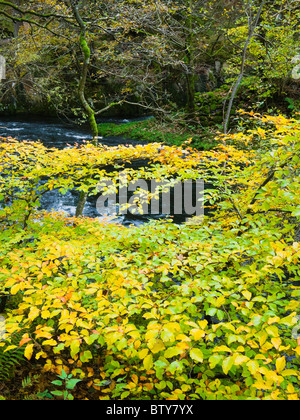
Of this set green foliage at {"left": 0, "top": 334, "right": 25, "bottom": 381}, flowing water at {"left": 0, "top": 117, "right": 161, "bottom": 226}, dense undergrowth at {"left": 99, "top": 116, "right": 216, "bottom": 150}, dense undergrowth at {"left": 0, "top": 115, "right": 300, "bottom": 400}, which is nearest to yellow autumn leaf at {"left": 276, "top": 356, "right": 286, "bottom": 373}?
dense undergrowth at {"left": 0, "top": 115, "right": 300, "bottom": 400}

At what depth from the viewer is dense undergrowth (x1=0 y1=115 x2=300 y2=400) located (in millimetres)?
1600

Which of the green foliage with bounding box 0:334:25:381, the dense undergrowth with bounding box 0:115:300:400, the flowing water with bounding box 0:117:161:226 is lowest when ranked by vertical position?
the green foliage with bounding box 0:334:25:381

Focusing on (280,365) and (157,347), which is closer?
(280,365)

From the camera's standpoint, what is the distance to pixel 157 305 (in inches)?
73.9

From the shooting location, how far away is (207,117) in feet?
49.6

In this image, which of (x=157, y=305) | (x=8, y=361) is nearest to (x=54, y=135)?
(x=8, y=361)

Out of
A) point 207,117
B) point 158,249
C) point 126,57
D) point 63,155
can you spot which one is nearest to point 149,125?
point 207,117

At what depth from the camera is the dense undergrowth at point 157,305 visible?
5.25 ft

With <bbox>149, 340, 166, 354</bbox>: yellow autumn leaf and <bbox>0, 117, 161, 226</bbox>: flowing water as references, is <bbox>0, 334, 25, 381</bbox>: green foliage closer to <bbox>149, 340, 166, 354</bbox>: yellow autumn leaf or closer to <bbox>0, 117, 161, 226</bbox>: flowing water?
<bbox>149, 340, 166, 354</bbox>: yellow autumn leaf

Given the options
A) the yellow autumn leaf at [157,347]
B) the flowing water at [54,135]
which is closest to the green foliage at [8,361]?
the yellow autumn leaf at [157,347]

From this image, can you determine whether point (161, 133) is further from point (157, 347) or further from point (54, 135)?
point (157, 347)

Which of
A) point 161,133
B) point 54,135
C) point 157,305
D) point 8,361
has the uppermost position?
point 161,133
